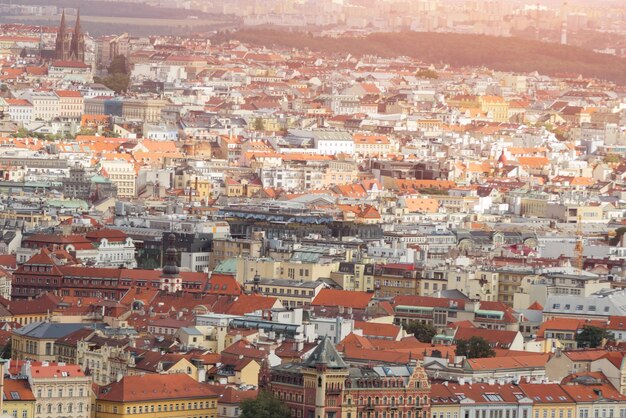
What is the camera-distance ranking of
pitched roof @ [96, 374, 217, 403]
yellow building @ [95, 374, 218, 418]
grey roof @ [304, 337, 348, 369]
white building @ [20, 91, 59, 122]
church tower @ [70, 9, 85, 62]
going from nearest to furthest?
grey roof @ [304, 337, 348, 369] < yellow building @ [95, 374, 218, 418] < pitched roof @ [96, 374, 217, 403] < white building @ [20, 91, 59, 122] < church tower @ [70, 9, 85, 62]

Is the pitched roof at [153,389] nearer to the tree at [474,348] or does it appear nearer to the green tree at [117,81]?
the tree at [474,348]

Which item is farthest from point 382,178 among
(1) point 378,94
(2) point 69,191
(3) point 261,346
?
(3) point 261,346

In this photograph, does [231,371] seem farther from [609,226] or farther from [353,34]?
[353,34]

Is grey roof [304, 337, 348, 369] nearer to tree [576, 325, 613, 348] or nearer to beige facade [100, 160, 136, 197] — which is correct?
tree [576, 325, 613, 348]

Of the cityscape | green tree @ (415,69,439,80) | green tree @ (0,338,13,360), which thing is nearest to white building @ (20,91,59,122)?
the cityscape

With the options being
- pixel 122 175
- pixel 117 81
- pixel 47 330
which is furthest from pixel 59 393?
pixel 117 81

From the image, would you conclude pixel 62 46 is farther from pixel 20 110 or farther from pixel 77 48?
pixel 20 110

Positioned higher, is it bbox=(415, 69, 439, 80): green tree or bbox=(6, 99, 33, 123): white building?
bbox=(6, 99, 33, 123): white building

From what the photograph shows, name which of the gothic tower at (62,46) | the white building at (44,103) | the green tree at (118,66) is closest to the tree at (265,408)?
the white building at (44,103)
